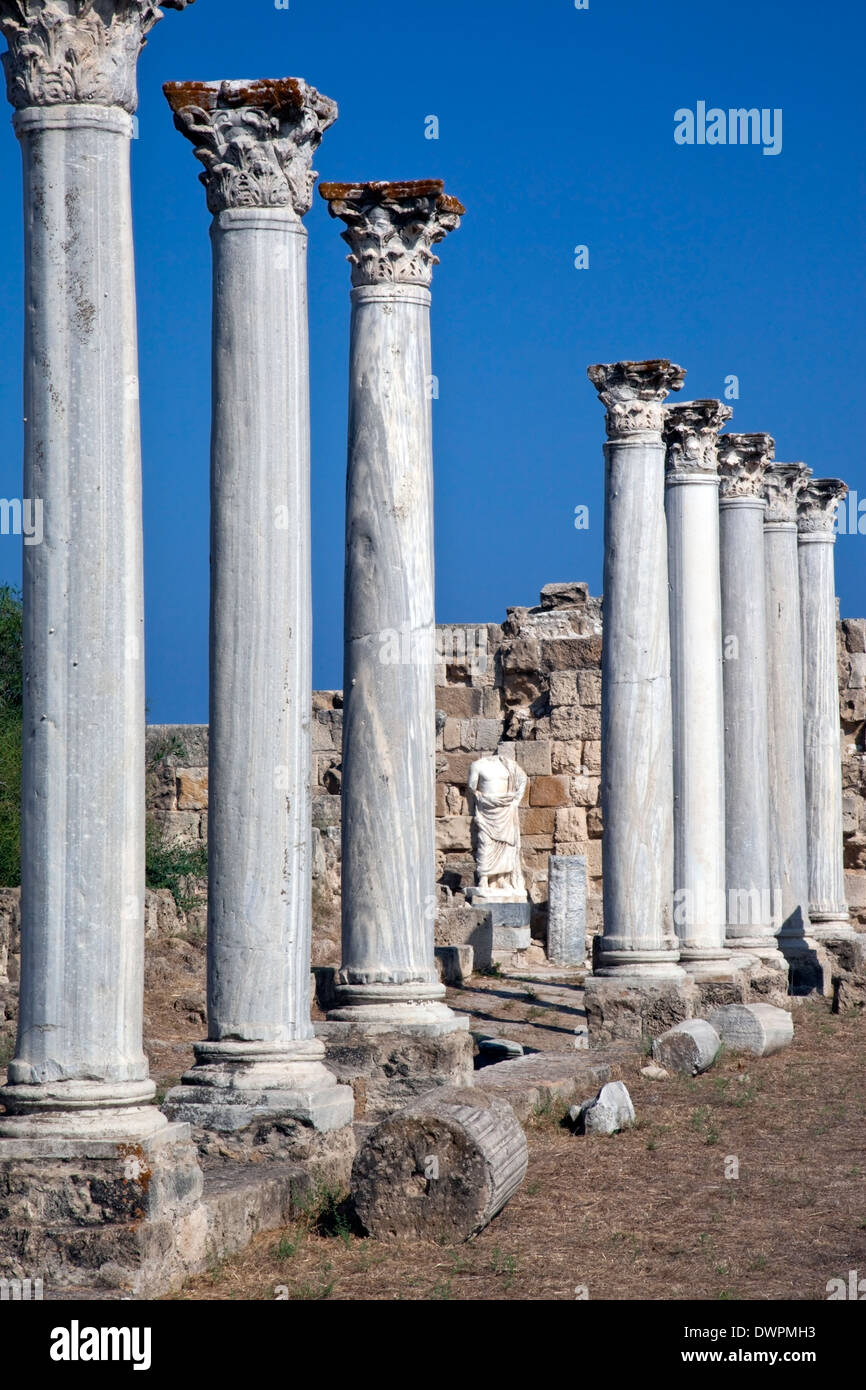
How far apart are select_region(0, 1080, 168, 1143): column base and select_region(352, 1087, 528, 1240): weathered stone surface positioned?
1.41 meters

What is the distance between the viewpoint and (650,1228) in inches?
363

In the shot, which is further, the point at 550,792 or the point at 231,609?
the point at 550,792

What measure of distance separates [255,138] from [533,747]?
18.1 m

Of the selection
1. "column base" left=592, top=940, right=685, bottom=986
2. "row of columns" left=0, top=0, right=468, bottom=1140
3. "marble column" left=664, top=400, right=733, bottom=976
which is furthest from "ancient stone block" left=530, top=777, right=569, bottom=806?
"row of columns" left=0, top=0, right=468, bottom=1140

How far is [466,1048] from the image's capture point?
11773 mm

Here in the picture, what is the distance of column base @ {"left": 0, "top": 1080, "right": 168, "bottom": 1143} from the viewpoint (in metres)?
7.49

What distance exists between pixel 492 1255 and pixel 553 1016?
9916 millimetres

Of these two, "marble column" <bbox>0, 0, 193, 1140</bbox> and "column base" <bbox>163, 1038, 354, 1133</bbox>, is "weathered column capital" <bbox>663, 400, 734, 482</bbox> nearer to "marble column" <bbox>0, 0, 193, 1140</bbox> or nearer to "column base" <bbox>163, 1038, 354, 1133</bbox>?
"column base" <bbox>163, 1038, 354, 1133</bbox>

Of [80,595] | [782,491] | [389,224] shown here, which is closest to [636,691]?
[389,224]

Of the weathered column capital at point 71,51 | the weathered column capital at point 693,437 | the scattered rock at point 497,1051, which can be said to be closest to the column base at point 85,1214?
the weathered column capital at point 71,51

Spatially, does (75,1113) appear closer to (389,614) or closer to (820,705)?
Result: (389,614)

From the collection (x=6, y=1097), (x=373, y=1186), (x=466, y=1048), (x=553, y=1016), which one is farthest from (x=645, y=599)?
(x=6, y=1097)

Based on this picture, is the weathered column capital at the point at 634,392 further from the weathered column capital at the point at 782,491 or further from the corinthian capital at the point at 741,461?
the weathered column capital at the point at 782,491
